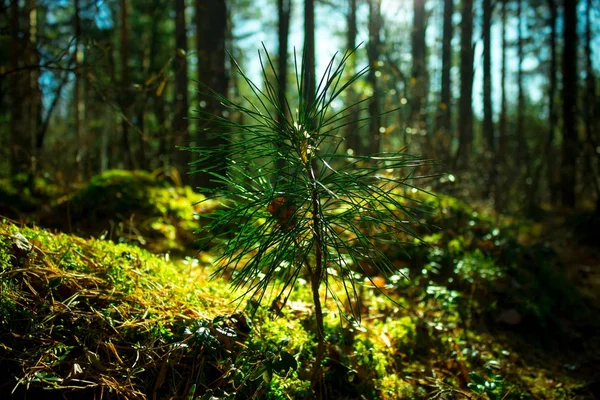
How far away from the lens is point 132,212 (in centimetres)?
409

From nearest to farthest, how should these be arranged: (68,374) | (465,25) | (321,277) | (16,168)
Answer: (68,374)
(321,277)
(16,168)
(465,25)

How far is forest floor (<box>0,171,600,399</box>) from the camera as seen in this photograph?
6.19 feet

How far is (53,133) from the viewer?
1830cm

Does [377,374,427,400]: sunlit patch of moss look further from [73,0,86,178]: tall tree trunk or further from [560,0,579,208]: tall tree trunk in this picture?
[560,0,579,208]: tall tree trunk

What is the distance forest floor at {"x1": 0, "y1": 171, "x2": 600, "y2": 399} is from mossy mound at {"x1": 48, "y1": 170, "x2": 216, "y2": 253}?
0.7 inches

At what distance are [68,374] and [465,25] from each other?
8885 mm

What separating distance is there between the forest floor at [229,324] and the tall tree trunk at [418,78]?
309 cm

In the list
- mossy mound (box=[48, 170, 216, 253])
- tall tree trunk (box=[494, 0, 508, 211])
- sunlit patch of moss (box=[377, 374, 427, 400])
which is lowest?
sunlit patch of moss (box=[377, 374, 427, 400])

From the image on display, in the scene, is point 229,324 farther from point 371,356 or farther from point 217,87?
point 217,87

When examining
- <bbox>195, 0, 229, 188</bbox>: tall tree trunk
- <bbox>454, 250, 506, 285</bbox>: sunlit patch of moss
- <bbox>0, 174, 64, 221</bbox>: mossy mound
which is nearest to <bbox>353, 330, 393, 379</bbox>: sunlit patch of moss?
<bbox>454, 250, 506, 285</bbox>: sunlit patch of moss

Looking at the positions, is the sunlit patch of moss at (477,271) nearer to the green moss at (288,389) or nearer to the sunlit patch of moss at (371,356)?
the sunlit patch of moss at (371,356)

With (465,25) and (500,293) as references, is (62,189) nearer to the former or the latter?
(500,293)

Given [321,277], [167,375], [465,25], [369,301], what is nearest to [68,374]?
[167,375]

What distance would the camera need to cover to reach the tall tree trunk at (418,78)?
22.9ft
